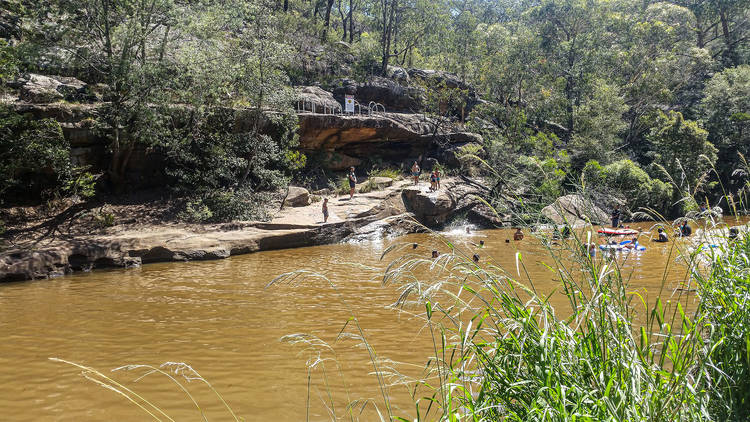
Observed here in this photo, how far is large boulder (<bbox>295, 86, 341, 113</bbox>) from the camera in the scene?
23.4 metres

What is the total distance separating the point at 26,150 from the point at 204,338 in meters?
11.1

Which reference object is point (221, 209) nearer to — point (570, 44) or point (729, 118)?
point (729, 118)

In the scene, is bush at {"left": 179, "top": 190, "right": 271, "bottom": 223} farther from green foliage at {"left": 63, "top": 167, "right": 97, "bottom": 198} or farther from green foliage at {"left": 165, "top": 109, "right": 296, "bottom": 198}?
green foliage at {"left": 63, "top": 167, "right": 97, "bottom": 198}

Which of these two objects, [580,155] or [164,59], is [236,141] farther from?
[580,155]

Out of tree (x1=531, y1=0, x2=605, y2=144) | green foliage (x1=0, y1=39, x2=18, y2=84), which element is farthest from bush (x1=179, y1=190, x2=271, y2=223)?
tree (x1=531, y1=0, x2=605, y2=144)

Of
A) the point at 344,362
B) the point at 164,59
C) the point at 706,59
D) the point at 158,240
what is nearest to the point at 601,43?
the point at 706,59

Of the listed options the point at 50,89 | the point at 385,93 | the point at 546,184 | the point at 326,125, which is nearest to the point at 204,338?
the point at 546,184

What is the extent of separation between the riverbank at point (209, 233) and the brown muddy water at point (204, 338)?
2.05 feet

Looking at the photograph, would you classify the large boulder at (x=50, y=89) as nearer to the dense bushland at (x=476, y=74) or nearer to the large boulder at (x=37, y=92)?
the large boulder at (x=37, y=92)

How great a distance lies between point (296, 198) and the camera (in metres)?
18.9

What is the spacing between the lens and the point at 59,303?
28.1 feet

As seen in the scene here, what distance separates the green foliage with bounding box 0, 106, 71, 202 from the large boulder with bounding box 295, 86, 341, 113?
36.7 ft

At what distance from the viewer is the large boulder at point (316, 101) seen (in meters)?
23.4

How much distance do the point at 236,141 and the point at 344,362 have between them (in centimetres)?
1482
